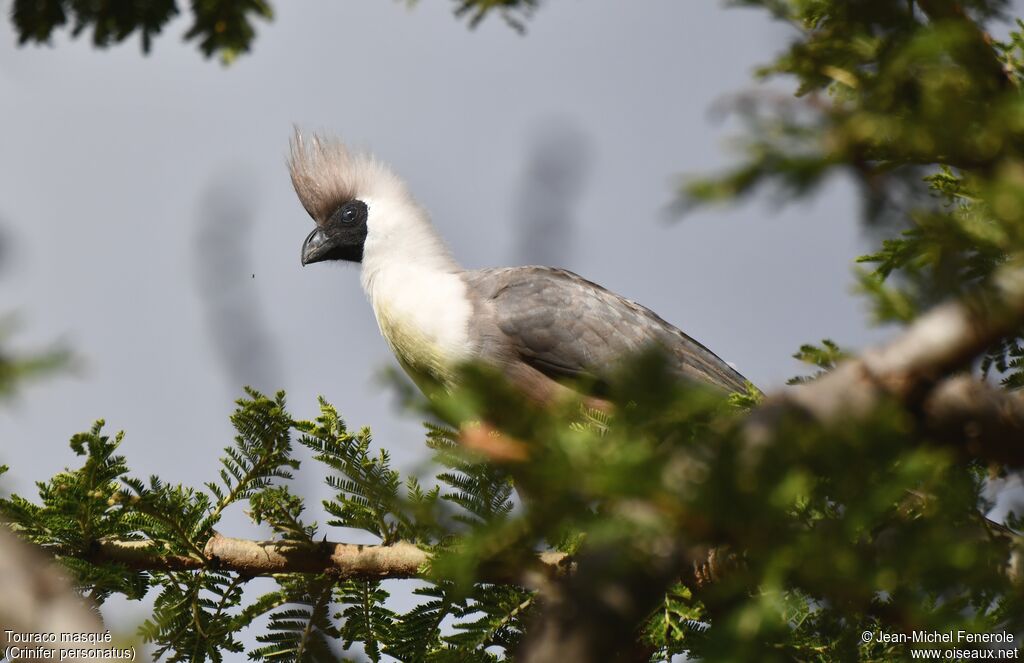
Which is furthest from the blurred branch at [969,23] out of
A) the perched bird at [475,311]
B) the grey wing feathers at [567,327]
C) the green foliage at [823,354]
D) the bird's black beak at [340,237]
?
the bird's black beak at [340,237]

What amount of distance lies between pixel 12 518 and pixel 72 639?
7.63 feet

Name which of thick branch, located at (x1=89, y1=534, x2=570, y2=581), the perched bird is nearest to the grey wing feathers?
the perched bird

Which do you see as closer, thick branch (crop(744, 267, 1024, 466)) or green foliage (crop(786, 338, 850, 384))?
thick branch (crop(744, 267, 1024, 466))

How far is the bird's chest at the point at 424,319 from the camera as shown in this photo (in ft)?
18.4

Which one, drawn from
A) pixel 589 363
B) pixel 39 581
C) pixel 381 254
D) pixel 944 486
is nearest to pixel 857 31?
pixel 944 486

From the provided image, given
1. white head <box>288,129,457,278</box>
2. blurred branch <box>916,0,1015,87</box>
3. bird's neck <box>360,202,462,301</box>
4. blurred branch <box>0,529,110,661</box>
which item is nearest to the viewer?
blurred branch <box>0,529,110,661</box>

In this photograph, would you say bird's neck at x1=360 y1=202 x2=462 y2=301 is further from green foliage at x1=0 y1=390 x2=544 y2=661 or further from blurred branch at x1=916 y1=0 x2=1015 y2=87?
blurred branch at x1=916 y1=0 x2=1015 y2=87

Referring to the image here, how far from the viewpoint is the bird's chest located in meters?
5.61

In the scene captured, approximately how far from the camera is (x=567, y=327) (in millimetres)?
5719

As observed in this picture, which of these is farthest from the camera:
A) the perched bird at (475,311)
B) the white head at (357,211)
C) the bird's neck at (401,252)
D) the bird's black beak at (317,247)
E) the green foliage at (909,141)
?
the bird's black beak at (317,247)

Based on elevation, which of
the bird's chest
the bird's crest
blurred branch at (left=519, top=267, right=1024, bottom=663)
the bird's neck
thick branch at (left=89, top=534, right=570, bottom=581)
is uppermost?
the bird's crest

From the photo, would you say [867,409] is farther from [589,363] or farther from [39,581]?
[589,363]

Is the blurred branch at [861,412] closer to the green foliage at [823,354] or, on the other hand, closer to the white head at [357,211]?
the green foliage at [823,354]

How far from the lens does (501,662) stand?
3.67 meters
